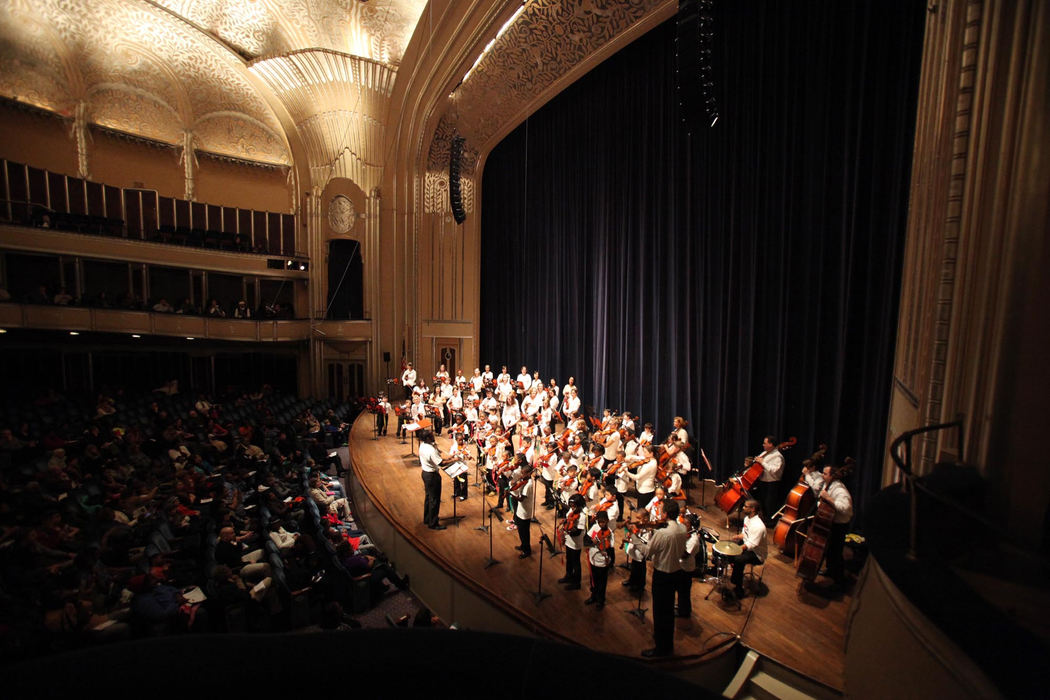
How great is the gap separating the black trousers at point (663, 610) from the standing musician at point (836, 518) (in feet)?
6.79

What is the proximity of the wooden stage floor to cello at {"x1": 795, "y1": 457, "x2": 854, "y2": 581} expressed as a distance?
12.6 inches

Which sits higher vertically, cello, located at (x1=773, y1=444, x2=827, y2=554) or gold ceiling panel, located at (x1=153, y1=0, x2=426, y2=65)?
gold ceiling panel, located at (x1=153, y1=0, x2=426, y2=65)

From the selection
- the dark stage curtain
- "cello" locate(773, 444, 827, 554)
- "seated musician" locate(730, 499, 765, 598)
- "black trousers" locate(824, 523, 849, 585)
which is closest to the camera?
"seated musician" locate(730, 499, 765, 598)

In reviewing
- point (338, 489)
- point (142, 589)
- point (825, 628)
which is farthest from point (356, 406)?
point (825, 628)

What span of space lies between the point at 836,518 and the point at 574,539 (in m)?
2.79

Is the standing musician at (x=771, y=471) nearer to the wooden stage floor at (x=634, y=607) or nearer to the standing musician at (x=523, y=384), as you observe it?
the wooden stage floor at (x=634, y=607)

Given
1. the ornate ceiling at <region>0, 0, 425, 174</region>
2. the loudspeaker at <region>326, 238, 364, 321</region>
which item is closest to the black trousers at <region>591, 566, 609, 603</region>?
the loudspeaker at <region>326, 238, 364, 321</region>

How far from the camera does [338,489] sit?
8.61 metres

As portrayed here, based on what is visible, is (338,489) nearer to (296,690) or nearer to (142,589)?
(142,589)

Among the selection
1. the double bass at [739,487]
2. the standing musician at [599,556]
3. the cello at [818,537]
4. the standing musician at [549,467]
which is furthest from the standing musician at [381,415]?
the cello at [818,537]

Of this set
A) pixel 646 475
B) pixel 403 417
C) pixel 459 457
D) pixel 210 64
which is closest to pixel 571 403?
pixel 459 457

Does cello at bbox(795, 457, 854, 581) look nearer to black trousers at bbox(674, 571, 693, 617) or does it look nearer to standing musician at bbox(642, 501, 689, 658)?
black trousers at bbox(674, 571, 693, 617)

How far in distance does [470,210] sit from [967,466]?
17163mm

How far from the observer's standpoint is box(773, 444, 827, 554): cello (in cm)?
539
